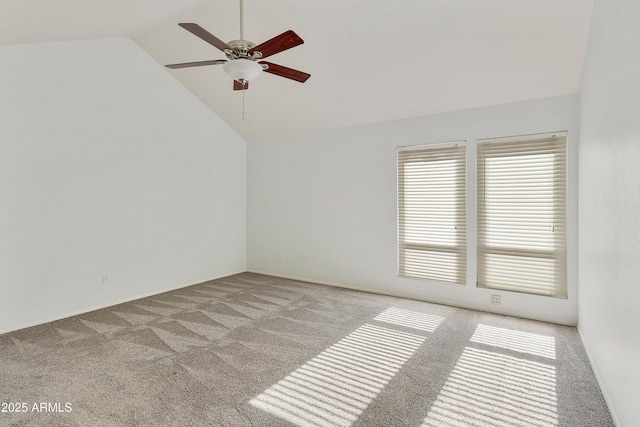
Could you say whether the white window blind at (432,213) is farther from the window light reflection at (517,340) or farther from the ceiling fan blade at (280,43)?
the ceiling fan blade at (280,43)

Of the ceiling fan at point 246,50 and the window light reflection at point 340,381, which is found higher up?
the ceiling fan at point 246,50

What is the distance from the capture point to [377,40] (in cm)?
334

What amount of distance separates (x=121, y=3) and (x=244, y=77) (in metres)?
1.63

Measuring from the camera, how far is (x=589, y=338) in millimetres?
2754

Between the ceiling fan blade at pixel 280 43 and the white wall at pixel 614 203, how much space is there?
1817mm

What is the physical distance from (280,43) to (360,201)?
2.82 metres

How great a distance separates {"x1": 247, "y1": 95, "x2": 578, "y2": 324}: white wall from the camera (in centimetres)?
365

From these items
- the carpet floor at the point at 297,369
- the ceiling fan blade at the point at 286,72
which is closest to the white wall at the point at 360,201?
the carpet floor at the point at 297,369

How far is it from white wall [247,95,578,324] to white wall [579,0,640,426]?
2.60 feet

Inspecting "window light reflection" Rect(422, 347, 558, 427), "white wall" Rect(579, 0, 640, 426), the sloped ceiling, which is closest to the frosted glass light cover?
the sloped ceiling

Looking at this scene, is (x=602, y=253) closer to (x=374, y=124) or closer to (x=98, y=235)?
(x=374, y=124)

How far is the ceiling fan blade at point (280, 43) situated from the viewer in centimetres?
235

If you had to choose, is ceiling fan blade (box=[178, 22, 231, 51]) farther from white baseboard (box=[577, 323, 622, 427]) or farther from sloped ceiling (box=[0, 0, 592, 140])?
white baseboard (box=[577, 323, 622, 427])

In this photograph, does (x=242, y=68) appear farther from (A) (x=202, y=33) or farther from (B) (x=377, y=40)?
(B) (x=377, y=40)
